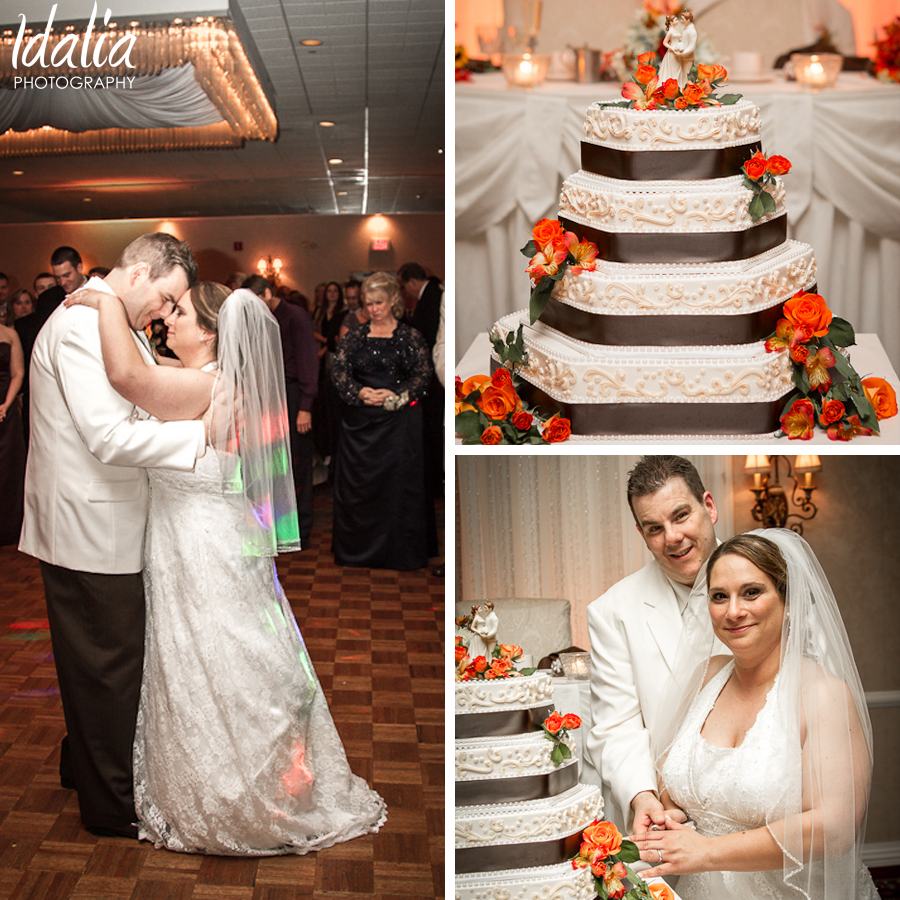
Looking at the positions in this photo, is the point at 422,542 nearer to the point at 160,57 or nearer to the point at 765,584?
the point at 160,57

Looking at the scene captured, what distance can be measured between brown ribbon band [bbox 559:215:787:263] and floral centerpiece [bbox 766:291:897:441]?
0.09 meters

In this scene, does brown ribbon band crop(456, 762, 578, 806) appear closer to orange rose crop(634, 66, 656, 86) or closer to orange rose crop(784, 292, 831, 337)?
orange rose crop(784, 292, 831, 337)

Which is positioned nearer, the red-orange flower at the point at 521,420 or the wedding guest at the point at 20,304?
the red-orange flower at the point at 521,420

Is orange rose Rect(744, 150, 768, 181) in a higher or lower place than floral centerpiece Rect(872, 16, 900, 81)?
lower

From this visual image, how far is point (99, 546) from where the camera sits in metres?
2.05

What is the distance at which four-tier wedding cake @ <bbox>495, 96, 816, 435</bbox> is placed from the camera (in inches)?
44.9

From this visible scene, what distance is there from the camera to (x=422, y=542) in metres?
3.99

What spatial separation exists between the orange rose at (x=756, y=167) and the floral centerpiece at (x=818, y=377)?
157 millimetres

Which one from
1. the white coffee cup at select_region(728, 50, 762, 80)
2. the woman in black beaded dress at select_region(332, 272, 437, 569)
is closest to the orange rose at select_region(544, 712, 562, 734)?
the white coffee cup at select_region(728, 50, 762, 80)

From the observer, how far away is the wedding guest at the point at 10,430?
8.14 feet

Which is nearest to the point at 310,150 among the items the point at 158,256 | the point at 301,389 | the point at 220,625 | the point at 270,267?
the point at 270,267

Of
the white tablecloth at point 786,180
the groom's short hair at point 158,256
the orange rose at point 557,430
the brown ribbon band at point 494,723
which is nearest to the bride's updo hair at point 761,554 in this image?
the orange rose at point 557,430

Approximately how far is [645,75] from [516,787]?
3.32ft

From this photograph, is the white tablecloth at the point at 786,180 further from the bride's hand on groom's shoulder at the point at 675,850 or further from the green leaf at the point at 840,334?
the bride's hand on groom's shoulder at the point at 675,850
